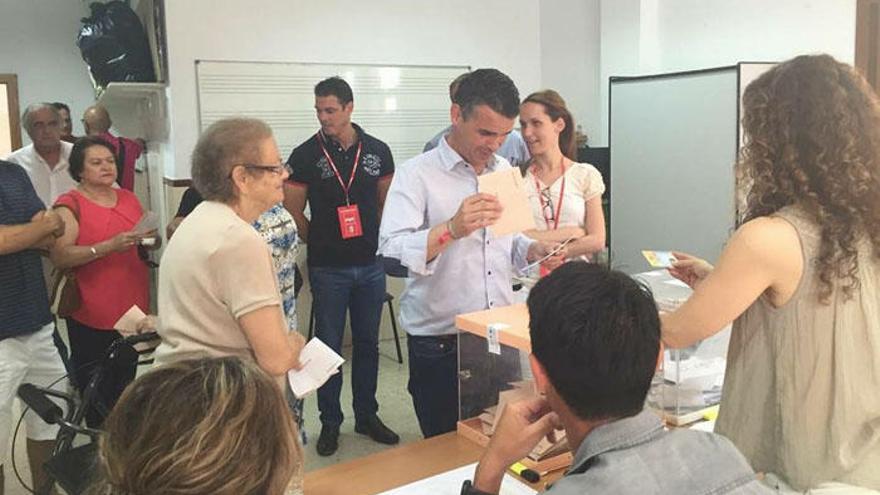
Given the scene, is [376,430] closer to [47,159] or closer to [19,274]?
[19,274]

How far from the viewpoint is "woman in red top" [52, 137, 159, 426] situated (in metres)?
3.03

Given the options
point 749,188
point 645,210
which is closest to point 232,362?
point 749,188

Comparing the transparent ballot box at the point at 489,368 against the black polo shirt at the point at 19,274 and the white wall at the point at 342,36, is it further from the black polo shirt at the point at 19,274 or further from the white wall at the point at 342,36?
the white wall at the point at 342,36

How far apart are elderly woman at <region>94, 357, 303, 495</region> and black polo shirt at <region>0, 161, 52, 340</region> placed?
6.33 ft

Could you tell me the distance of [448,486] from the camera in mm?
1696

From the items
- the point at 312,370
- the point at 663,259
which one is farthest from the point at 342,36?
the point at 663,259

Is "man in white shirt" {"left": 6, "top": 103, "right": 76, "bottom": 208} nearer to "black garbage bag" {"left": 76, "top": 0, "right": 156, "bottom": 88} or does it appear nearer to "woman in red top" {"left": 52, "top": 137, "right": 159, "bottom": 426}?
"black garbage bag" {"left": 76, "top": 0, "right": 156, "bottom": 88}

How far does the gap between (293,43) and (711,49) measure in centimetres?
275

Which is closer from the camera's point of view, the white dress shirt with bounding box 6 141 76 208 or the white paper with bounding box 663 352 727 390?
the white paper with bounding box 663 352 727 390

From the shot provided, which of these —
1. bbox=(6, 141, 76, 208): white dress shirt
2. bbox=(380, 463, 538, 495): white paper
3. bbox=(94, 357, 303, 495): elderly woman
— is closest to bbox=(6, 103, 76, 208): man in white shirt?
bbox=(6, 141, 76, 208): white dress shirt

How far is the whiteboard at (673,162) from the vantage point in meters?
4.44

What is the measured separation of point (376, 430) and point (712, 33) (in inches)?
135

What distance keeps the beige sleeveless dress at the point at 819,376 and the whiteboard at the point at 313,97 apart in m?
3.54

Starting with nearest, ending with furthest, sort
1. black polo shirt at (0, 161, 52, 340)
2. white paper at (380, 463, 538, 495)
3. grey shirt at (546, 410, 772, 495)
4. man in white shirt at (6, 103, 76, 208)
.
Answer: grey shirt at (546, 410, 772, 495)
white paper at (380, 463, 538, 495)
black polo shirt at (0, 161, 52, 340)
man in white shirt at (6, 103, 76, 208)
